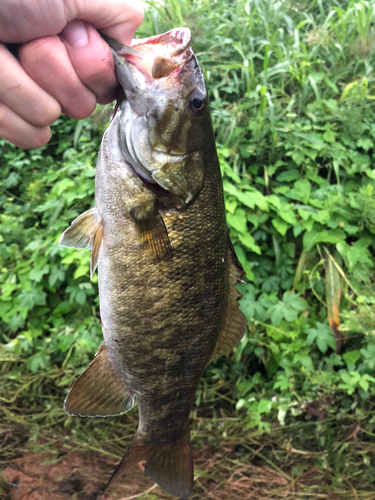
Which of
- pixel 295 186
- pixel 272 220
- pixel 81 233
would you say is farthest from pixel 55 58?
pixel 295 186

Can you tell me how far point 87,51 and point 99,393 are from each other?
42.8 inches

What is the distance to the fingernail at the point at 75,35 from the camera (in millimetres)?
951

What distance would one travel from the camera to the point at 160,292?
1113mm

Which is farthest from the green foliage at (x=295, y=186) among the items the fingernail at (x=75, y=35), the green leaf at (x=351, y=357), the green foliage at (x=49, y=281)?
the fingernail at (x=75, y=35)

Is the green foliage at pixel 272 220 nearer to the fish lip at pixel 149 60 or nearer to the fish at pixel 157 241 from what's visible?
the fish at pixel 157 241

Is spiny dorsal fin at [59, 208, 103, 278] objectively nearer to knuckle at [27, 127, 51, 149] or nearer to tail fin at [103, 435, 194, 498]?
knuckle at [27, 127, 51, 149]

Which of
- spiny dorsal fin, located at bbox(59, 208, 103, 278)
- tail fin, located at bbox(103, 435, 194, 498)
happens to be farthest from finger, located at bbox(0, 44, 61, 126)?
tail fin, located at bbox(103, 435, 194, 498)

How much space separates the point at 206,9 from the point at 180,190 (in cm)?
363

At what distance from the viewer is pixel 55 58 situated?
92 centimetres

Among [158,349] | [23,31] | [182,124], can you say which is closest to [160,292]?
[158,349]

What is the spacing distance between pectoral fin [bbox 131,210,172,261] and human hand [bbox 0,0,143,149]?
1.25ft

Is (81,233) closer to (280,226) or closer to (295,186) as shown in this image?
(280,226)

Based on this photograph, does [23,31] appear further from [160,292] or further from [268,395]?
[268,395]

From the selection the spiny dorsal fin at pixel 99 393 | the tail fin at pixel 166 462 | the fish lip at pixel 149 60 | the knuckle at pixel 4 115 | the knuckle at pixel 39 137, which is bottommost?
the tail fin at pixel 166 462
